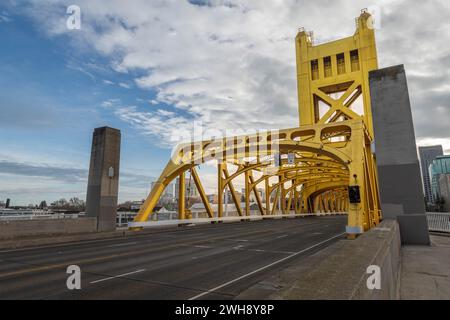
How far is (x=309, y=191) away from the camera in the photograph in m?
64.7

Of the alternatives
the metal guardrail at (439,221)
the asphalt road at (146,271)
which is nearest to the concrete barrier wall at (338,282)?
the asphalt road at (146,271)

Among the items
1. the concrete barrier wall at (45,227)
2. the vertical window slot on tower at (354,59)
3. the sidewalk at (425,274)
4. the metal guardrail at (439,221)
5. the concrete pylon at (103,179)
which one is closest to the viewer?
the sidewalk at (425,274)

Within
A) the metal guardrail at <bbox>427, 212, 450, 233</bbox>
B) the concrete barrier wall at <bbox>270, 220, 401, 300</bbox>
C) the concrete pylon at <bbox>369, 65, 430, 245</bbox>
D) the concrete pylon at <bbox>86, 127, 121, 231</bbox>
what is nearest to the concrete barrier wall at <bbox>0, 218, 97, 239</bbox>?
the concrete pylon at <bbox>86, 127, 121, 231</bbox>

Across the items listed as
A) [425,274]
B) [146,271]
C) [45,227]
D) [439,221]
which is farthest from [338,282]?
[439,221]

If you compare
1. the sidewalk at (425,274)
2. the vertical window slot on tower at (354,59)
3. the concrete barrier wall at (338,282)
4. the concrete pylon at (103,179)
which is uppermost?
the vertical window slot on tower at (354,59)

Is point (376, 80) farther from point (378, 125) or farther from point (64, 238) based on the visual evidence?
point (64, 238)

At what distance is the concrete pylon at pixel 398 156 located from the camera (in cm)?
1347

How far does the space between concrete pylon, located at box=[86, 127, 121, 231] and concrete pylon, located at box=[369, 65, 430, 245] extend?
17990 millimetres

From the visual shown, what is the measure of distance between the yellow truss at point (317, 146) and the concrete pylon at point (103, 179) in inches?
131

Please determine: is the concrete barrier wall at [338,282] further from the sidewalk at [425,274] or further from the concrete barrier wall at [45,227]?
the concrete barrier wall at [45,227]

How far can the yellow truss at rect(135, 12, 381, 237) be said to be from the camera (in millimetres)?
19828

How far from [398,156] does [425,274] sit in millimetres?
7937

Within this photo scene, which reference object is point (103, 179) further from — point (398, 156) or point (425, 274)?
point (425, 274)
